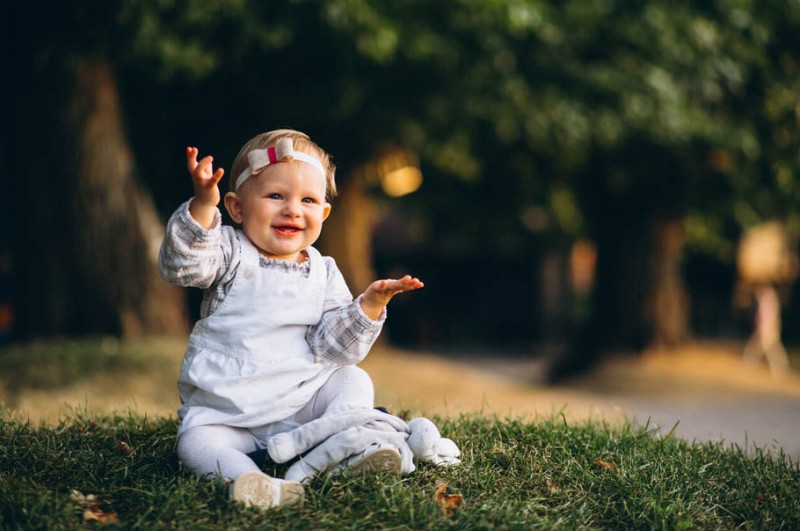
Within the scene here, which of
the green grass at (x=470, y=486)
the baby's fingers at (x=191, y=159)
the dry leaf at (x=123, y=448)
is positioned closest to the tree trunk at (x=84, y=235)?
the green grass at (x=470, y=486)

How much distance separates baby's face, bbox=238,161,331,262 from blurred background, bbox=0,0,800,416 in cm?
474

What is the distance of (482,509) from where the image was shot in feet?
9.52

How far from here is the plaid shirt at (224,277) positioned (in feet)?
10.1

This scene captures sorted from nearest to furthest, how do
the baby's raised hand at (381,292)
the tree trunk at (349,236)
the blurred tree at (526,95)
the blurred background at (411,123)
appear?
the baby's raised hand at (381,292)
the blurred tree at (526,95)
the blurred background at (411,123)
the tree trunk at (349,236)

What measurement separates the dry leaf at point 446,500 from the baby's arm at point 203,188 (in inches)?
50.4

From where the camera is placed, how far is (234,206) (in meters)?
3.44

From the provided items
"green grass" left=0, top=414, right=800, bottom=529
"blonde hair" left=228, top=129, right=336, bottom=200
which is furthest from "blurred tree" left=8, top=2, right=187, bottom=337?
"blonde hair" left=228, top=129, right=336, bottom=200

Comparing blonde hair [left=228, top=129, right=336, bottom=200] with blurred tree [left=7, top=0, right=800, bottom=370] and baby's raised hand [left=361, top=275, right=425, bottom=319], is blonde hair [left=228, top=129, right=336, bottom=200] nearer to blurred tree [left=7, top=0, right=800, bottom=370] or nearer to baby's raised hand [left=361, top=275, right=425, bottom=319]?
baby's raised hand [left=361, top=275, right=425, bottom=319]

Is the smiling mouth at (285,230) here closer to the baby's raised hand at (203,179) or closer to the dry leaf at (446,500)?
the baby's raised hand at (203,179)

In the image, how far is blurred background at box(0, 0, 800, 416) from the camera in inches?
340

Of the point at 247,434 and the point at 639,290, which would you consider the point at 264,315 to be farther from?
the point at 639,290

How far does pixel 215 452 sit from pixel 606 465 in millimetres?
1561

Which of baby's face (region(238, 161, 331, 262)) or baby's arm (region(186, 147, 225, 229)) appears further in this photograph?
baby's face (region(238, 161, 331, 262))

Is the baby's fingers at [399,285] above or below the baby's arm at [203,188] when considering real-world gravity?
below
